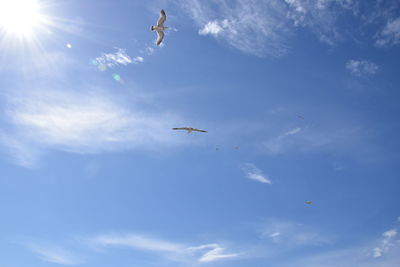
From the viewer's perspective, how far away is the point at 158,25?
88.3 m

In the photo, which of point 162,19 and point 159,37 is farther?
point 159,37

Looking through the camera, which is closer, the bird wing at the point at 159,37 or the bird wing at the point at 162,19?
the bird wing at the point at 162,19

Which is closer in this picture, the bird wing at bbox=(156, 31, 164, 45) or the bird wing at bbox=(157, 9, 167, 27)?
the bird wing at bbox=(157, 9, 167, 27)

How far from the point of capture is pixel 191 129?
3622 inches

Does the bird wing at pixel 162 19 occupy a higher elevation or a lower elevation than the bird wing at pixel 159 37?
higher

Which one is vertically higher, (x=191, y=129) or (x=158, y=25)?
(x=158, y=25)

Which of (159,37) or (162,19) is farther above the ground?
(162,19)

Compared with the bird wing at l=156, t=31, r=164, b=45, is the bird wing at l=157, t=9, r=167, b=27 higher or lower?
higher

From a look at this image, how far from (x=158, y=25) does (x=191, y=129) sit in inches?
969
